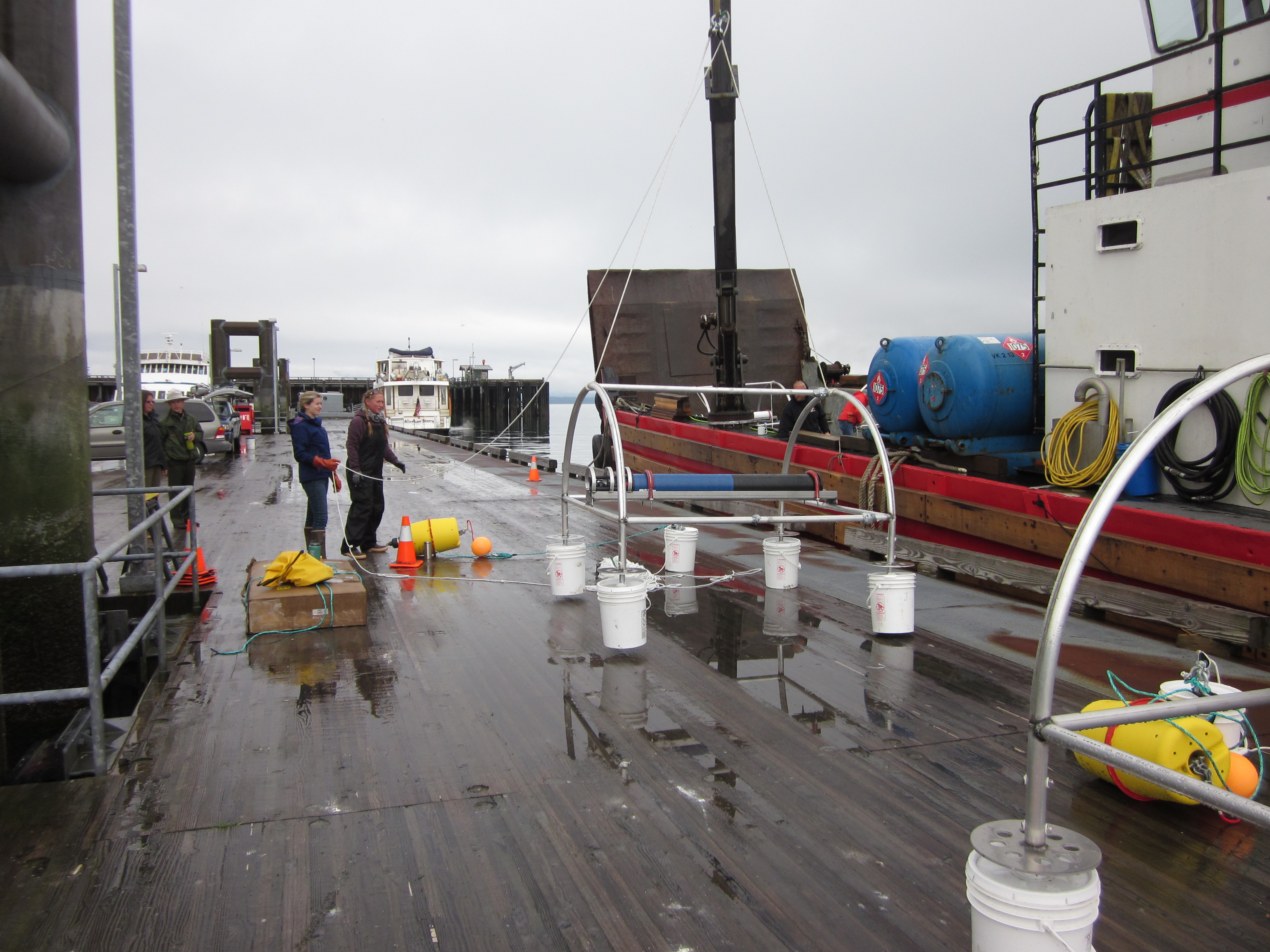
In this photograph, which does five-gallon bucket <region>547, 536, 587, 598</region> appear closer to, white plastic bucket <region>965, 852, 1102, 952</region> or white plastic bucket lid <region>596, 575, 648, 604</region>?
white plastic bucket lid <region>596, 575, 648, 604</region>

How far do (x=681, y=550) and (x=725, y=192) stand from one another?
23.1ft

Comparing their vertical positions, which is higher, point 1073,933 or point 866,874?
point 1073,933

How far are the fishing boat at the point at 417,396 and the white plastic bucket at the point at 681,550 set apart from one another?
4149cm

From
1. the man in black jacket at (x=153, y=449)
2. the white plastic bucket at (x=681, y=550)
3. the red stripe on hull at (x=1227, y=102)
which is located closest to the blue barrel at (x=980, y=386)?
the red stripe on hull at (x=1227, y=102)

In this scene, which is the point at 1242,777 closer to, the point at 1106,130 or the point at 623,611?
the point at 623,611

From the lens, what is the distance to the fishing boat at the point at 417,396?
49312mm

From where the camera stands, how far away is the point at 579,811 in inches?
146

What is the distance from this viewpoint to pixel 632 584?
5.75m

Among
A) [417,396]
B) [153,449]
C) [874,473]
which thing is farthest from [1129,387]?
[417,396]

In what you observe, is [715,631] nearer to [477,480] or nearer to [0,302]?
[0,302]

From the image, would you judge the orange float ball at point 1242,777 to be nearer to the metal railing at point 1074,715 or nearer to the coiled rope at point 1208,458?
the metal railing at point 1074,715

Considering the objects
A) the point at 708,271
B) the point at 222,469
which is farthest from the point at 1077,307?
the point at 222,469

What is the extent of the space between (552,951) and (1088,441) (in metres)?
6.83

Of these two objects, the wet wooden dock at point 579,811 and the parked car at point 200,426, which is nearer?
the wet wooden dock at point 579,811
